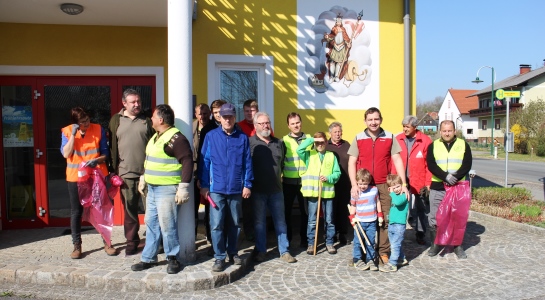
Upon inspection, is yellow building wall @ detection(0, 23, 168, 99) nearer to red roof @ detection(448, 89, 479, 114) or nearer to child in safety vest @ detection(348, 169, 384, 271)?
child in safety vest @ detection(348, 169, 384, 271)

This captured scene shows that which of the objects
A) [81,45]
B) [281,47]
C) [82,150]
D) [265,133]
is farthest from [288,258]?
[81,45]

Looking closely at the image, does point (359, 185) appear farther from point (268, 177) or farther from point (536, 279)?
point (536, 279)

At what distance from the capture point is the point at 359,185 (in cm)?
488


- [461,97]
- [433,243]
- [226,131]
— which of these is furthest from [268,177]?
[461,97]

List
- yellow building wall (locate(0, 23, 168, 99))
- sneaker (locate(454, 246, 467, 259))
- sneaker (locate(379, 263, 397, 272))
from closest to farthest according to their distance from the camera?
sneaker (locate(379, 263, 397, 272)) → sneaker (locate(454, 246, 467, 259)) → yellow building wall (locate(0, 23, 168, 99))

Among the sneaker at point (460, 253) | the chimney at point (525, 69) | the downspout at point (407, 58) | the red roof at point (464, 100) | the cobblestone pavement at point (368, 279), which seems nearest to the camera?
the cobblestone pavement at point (368, 279)

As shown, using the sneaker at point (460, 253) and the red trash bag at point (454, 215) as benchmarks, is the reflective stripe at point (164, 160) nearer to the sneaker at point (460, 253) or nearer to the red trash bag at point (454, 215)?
the red trash bag at point (454, 215)

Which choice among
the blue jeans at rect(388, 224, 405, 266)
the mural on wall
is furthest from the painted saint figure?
the blue jeans at rect(388, 224, 405, 266)

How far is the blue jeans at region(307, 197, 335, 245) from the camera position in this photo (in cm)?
543

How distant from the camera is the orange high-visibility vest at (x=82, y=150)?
497 cm

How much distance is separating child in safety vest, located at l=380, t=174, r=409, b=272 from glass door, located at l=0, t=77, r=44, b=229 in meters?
5.28

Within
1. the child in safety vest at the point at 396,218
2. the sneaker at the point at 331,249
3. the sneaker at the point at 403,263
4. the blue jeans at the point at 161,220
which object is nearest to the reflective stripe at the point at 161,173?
the blue jeans at the point at 161,220

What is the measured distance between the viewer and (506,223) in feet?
23.8

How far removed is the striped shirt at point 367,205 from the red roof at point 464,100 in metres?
65.9
